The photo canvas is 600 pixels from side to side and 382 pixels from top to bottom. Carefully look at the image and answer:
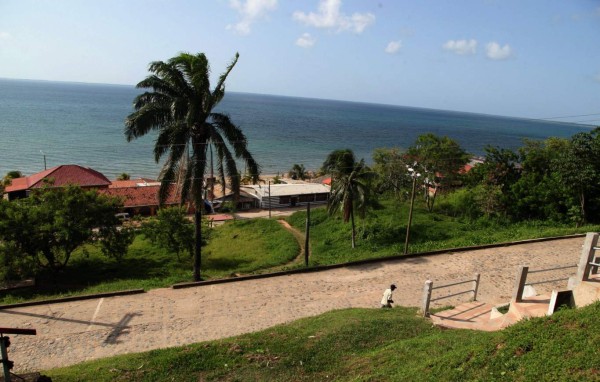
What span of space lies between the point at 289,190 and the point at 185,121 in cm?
2842

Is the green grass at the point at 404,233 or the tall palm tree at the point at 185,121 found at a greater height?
the tall palm tree at the point at 185,121

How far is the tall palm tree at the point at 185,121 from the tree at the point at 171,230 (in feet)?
19.2

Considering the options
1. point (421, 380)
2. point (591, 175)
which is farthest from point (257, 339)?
point (591, 175)

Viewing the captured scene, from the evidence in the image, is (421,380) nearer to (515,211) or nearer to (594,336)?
(594,336)

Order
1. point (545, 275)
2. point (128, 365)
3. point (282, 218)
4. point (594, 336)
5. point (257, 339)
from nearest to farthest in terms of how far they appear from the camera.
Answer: point (594, 336), point (128, 365), point (257, 339), point (545, 275), point (282, 218)

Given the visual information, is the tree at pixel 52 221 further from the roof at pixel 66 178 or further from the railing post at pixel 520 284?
the roof at pixel 66 178

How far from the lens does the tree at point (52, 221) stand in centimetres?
1673

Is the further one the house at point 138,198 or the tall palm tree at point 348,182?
the house at point 138,198

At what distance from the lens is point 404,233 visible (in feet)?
76.6

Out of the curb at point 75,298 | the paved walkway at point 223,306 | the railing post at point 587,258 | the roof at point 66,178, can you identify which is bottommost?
the roof at point 66,178

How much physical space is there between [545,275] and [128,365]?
45.5 ft

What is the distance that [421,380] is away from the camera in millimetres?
6305

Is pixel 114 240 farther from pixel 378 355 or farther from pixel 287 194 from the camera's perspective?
pixel 287 194

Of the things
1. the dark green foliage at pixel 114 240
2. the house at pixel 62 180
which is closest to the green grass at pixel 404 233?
the dark green foliage at pixel 114 240
